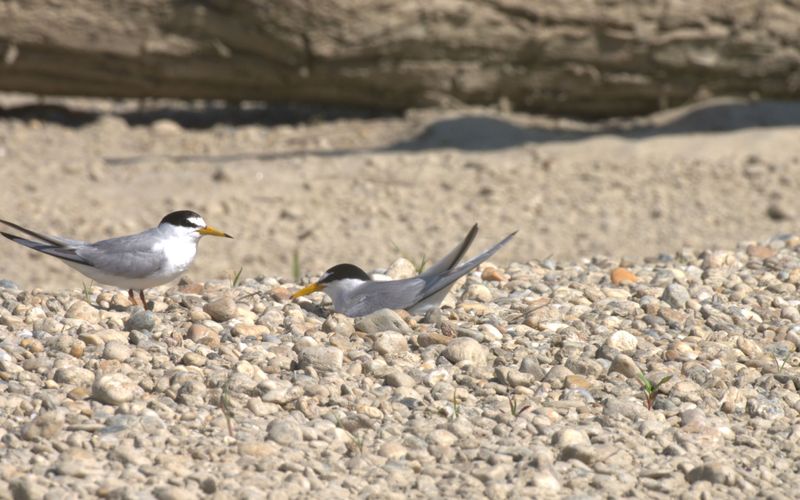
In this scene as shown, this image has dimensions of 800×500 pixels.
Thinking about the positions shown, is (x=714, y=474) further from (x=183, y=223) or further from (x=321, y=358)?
(x=183, y=223)

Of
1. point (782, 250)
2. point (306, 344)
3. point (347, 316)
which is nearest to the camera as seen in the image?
point (306, 344)

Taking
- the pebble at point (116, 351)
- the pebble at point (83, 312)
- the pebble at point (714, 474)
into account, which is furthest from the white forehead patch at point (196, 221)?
the pebble at point (714, 474)

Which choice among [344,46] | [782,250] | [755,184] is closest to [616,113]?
[755,184]

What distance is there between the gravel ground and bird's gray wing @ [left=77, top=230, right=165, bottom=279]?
18 cm

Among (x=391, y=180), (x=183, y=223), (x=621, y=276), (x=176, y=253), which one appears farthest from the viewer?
(x=391, y=180)

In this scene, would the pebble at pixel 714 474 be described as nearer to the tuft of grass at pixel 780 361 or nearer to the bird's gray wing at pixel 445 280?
the tuft of grass at pixel 780 361

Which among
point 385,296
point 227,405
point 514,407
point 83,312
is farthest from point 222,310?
point 514,407

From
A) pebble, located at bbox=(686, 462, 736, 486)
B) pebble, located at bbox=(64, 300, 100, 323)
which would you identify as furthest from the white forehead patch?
pebble, located at bbox=(686, 462, 736, 486)

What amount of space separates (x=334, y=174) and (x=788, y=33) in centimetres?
399

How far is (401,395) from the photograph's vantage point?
4.16 m

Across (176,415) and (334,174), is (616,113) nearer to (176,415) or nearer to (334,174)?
(334,174)

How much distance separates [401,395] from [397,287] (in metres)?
0.83

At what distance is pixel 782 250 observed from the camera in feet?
21.0

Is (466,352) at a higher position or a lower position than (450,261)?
lower
